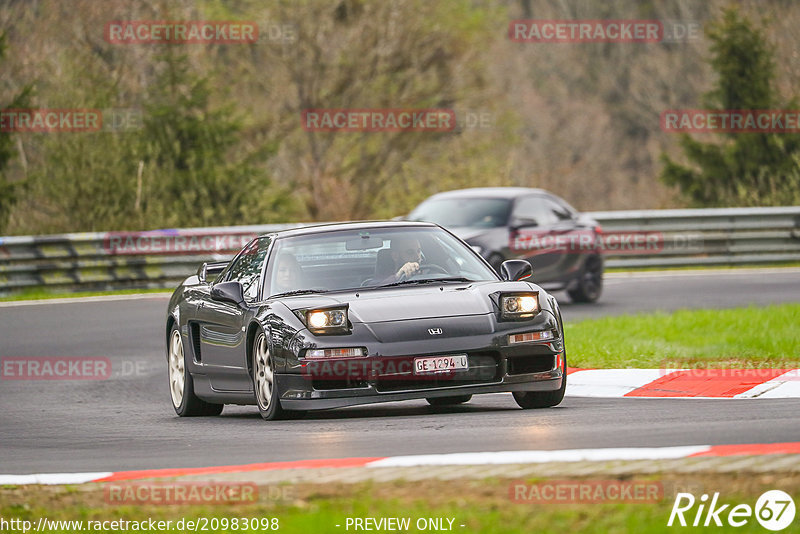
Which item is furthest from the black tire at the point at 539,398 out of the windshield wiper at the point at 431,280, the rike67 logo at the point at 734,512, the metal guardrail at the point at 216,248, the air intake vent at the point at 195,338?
the metal guardrail at the point at 216,248

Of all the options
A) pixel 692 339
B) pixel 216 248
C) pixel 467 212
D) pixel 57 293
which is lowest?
pixel 57 293

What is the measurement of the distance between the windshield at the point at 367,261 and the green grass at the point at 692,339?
2.40 m

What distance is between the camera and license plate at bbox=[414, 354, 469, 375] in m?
9.25

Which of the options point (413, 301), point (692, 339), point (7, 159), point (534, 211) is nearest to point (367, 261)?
point (413, 301)

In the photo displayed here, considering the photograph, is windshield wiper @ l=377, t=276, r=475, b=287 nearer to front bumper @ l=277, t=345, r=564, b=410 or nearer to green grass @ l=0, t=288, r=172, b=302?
front bumper @ l=277, t=345, r=564, b=410

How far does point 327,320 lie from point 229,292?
1250mm

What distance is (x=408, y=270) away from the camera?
34.0 ft

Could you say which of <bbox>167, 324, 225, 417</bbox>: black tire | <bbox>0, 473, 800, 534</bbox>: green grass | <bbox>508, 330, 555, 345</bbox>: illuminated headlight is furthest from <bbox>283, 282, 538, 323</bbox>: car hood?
<bbox>0, 473, 800, 534</bbox>: green grass

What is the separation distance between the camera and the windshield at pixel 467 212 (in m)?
19.8

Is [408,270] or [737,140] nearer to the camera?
[408,270]

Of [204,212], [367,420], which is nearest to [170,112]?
[204,212]

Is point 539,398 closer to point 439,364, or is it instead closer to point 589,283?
point 439,364

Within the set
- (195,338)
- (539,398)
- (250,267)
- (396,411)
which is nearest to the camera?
(539,398)

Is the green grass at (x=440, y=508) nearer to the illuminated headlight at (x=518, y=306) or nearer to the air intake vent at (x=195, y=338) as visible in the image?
the illuminated headlight at (x=518, y=306)
